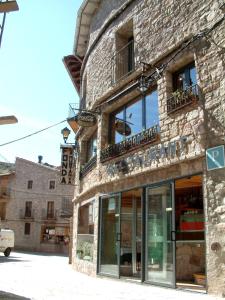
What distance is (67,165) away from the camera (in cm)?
1853

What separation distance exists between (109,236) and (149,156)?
11.2 feet

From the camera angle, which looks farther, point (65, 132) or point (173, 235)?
point (65, 132)

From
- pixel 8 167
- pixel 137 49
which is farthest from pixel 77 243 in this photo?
pixel 8 167

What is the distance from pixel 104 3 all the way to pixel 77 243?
1008cm

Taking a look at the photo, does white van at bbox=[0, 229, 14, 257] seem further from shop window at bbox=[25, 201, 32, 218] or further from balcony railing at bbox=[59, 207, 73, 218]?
shop window at bbox=[25, 201, 32, 218]

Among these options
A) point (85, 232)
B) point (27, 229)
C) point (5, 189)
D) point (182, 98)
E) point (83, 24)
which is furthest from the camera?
point (5, 189)

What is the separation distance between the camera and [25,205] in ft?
150

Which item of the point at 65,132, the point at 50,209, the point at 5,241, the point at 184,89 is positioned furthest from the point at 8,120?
the point at 50,209

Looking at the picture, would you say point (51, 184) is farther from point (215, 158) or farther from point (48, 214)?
point (215, 158)

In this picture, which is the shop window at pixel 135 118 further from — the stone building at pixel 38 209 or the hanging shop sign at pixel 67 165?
the stone building at pixel 38 209

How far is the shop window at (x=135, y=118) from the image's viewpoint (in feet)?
36.6

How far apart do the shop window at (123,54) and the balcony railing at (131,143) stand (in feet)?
7.99

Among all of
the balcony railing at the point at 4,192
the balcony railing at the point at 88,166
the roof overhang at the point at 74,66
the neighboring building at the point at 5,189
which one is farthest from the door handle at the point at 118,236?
the balcony railing at the point at 4,192

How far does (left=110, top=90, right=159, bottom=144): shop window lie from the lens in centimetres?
1114
